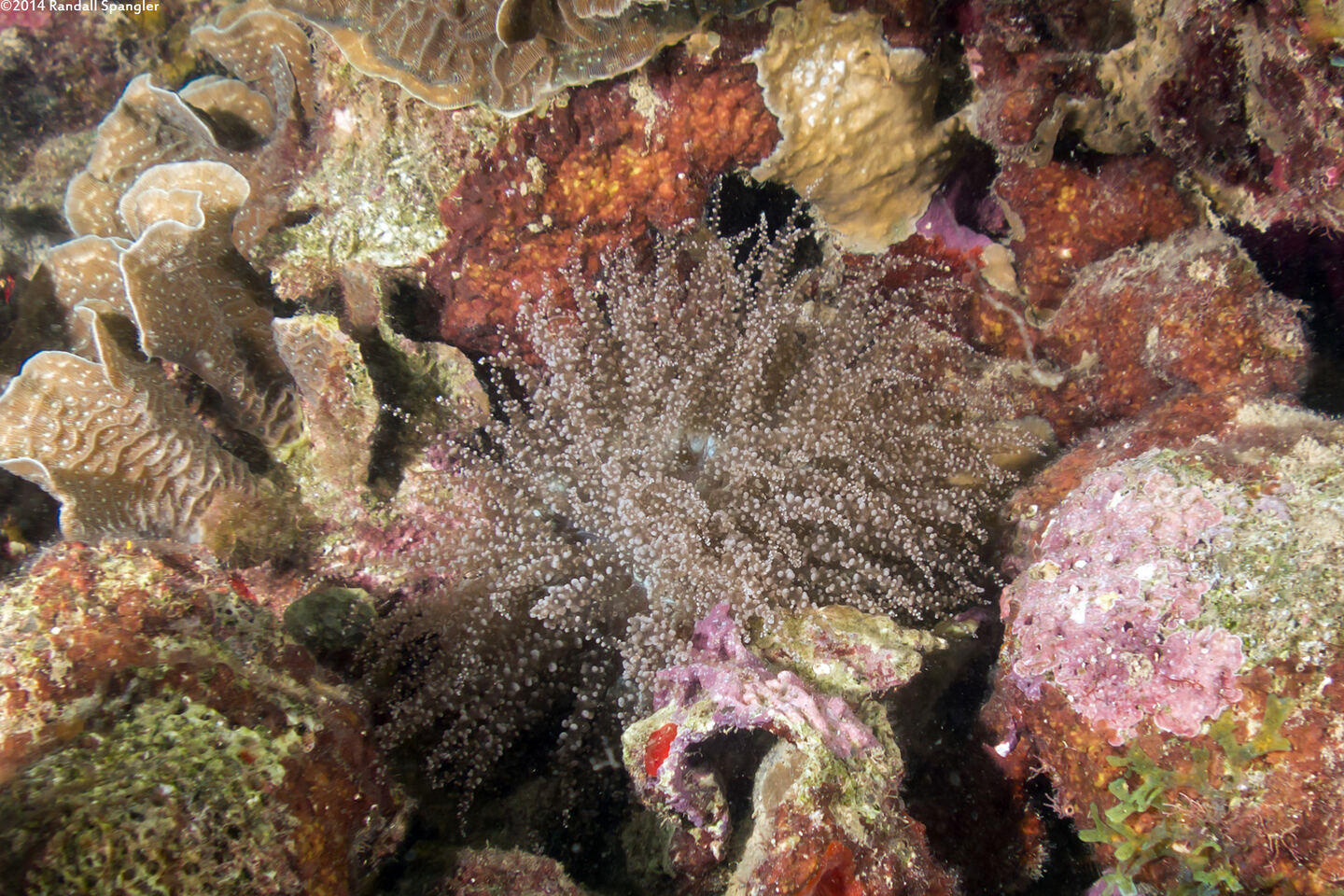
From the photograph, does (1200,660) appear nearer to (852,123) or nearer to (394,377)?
(852,123)

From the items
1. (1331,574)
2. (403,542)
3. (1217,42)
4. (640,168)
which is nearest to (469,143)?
(640,168)

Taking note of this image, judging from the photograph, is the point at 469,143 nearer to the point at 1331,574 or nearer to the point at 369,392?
the point at 369,392

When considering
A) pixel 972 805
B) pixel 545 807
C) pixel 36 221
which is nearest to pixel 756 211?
pixel 972 805

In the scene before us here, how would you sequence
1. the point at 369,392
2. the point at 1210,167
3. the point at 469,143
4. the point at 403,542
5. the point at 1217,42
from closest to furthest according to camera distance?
the point at 1217,42
the point at 1210,167
the point at 469,143
the point at 369,392
the point at 403,542

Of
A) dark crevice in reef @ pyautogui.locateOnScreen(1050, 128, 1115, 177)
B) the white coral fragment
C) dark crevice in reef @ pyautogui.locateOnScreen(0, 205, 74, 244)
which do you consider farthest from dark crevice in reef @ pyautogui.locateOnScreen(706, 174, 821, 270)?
dark crevice in reef @ pyautogui.locateOnScreen(0, 205, 74, 244)

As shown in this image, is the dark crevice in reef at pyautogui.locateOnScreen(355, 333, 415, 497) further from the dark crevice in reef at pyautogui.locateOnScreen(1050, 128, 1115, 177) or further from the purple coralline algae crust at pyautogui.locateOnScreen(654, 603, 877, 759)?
Result: the dark crevice in reef at pyautogui.locateOnScreen(1050, 128, 1115, 177)

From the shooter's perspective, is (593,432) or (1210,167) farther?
(593,432)

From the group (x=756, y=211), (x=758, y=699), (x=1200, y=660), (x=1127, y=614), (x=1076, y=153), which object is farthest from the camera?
(x=756, y=211)
